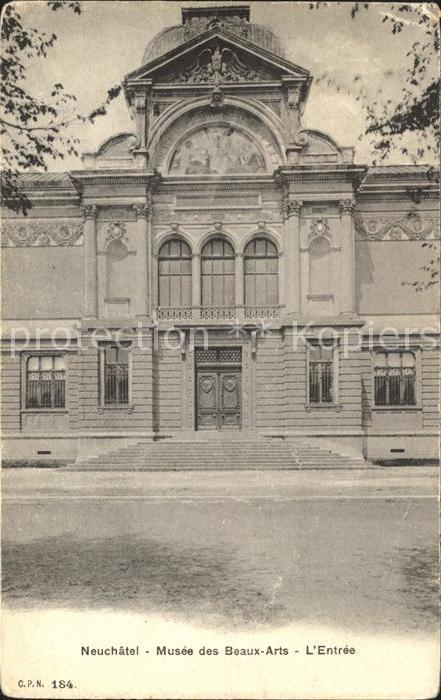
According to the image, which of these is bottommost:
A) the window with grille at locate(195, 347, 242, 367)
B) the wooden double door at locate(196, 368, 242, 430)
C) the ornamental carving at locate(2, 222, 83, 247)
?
the wooden double door at locate(196, 368, 242, 430)

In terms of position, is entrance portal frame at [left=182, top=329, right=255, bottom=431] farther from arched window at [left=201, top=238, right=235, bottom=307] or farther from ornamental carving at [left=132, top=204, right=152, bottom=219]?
ornamental carving at [left=132, top=204, right=152, bottom=219]

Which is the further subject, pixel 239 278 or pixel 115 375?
pixel 239 278

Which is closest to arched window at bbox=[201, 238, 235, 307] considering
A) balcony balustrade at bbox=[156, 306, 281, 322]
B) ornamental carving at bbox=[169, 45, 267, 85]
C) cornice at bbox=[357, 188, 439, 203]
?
balcony balustrade at bbox=[156, 306, 281, 322]

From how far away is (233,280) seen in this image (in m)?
25.6

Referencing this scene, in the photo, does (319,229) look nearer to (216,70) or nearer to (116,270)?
(216,70)

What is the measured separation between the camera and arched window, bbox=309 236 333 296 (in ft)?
80.7

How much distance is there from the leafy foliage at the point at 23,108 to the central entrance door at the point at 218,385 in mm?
13415

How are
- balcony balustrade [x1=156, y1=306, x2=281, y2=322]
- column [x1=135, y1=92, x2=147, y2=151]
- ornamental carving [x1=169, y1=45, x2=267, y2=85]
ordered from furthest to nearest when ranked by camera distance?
column [x1=135, y1=92, x2=147, y2=151] → balcony balustrade [x1=156, y1=306, x2=281, y2=322] → ornamental carving [x1=169, y1=45, x2=267, y2=85]

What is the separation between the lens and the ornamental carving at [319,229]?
24859mm

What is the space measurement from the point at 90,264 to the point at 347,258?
363 inches

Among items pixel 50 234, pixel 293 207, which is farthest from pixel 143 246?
pixel 293 207

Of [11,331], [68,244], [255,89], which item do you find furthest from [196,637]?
[255,89]

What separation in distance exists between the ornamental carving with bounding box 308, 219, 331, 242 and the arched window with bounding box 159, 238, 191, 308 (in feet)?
15.3

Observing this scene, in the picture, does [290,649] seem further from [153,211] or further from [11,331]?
[153,211]
